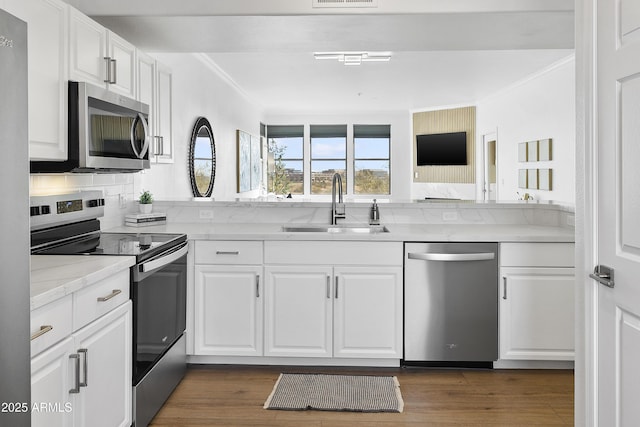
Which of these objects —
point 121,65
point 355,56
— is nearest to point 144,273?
point 121,65

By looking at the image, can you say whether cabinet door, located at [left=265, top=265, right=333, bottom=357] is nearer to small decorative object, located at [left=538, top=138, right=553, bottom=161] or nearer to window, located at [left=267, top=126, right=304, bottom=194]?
small decorative object, located at [left=538, top=138, right=553, bottom=161]

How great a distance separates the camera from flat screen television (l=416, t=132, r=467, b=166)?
33.1 ft

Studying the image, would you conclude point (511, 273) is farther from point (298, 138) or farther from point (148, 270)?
point (298, 138)

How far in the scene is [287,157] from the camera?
1141 centimetres

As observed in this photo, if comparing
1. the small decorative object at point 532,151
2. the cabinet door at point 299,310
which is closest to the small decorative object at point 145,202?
the cabinet door at point 299,310

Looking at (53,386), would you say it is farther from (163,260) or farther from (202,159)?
(202,159)

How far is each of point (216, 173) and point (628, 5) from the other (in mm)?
5077

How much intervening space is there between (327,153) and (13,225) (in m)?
10.3

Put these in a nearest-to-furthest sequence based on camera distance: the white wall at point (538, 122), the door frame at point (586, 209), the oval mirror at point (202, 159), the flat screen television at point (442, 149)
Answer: the door frame at point (586, 209) → the oval mirror at point (202, 159) → the white wall at point (538, 122) → the flat screen television at point (442, 149)

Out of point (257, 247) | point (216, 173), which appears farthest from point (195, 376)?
point (216, 173)

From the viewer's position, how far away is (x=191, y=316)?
3.29 m

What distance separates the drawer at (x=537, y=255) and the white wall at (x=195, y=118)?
2416 mm

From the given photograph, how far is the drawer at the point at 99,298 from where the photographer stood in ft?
6.12

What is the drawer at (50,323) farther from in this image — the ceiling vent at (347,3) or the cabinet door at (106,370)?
the ceiling vent at (347,3)
